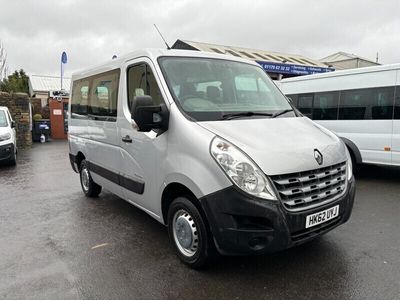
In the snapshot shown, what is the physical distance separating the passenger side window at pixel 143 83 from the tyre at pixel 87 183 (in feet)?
7.19

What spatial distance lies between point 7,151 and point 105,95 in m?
6.08

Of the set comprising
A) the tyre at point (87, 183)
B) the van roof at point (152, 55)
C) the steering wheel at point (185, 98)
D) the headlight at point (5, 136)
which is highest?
the van roof at point (152, 55)

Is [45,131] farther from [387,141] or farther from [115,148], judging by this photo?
[387,141]

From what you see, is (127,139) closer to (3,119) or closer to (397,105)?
(397,105)

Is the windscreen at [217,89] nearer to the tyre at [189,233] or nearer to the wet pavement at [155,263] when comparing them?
the tyre at [189,233]

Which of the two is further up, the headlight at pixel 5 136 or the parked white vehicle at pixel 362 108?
the parked white vehicle at pixel 362 108

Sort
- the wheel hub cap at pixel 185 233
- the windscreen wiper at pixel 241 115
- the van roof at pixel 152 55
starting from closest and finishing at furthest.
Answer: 1. the wheel hub cap at pixel 185 233
2. the windscreen wiper at pixel 241 115
3. the van roof at pixel 152 55

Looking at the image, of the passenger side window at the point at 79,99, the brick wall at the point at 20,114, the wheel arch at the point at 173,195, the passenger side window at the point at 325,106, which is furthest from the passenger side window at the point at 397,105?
the brick wall at the point at 20,114

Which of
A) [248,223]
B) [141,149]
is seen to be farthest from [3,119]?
[248,223]

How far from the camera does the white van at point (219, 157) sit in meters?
2.83

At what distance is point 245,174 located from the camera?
111 inches

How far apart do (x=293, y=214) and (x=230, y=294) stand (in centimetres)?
87

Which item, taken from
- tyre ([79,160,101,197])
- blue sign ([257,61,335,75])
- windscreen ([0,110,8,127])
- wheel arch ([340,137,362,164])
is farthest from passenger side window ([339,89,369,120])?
blue sign ([257,61,335,75])

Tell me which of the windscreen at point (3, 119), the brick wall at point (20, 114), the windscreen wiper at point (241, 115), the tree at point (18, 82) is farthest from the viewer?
the tree at point (18, 82)
